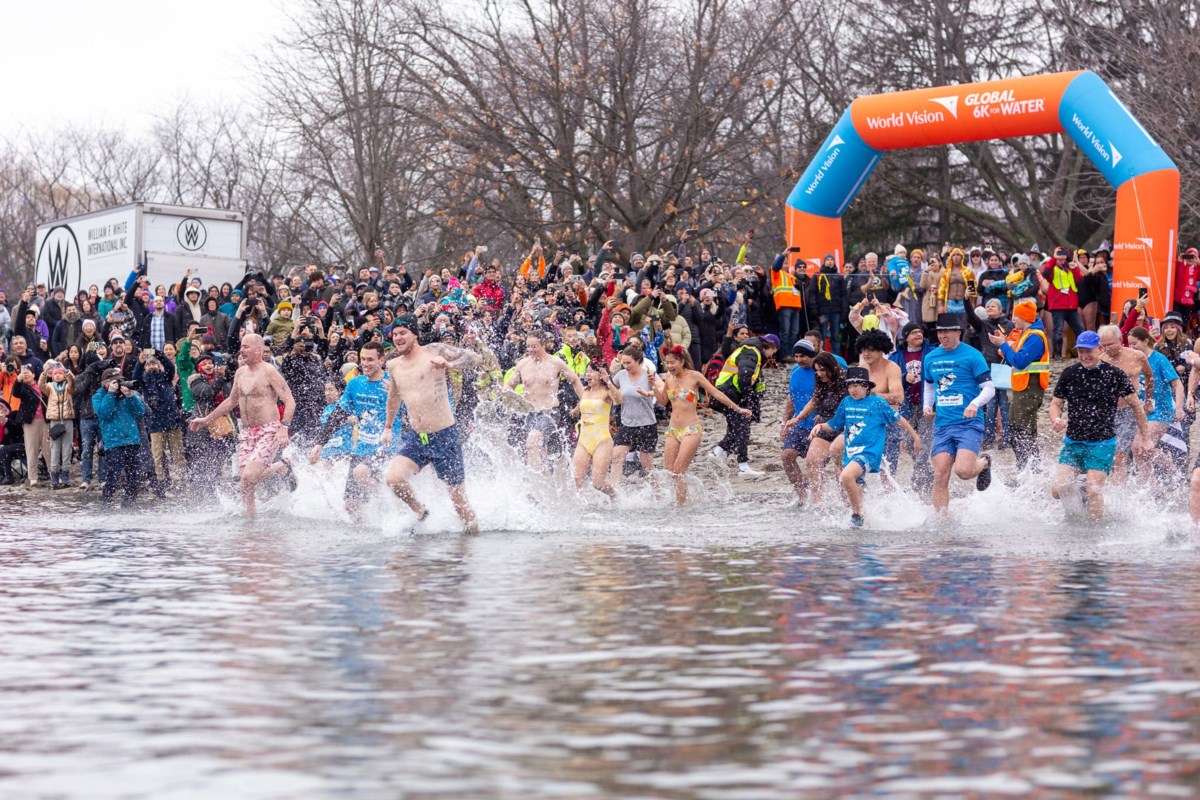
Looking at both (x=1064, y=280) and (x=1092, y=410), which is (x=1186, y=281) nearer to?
(x=1064, y=280)

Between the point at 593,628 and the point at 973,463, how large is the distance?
6.38 metres

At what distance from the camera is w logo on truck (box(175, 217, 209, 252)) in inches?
1078

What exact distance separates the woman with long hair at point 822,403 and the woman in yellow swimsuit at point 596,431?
2.05m

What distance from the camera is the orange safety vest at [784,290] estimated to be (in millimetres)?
23344

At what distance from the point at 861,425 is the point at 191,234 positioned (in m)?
17.2

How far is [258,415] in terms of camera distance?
47.7 feet

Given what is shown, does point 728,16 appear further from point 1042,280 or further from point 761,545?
point 761,545

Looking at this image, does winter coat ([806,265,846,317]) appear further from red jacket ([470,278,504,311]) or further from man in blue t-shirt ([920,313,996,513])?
man in blue t-shirt ([920,313,996,513])

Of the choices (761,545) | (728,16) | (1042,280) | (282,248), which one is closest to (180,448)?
(761,545)

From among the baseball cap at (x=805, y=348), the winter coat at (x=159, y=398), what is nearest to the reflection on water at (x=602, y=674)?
the baseball cap at (x=805, y=348)

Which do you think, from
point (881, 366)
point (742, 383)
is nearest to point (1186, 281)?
point (742, 383)

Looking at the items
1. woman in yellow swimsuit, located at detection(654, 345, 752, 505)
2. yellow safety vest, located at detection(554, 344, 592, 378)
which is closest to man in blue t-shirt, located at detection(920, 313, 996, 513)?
woman in yellow swimsuit, located at detection(654, 345, 752, 505)

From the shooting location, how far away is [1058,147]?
131ft

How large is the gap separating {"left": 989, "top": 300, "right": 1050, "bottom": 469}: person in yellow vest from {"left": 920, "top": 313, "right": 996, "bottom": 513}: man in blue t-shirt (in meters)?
3.51
